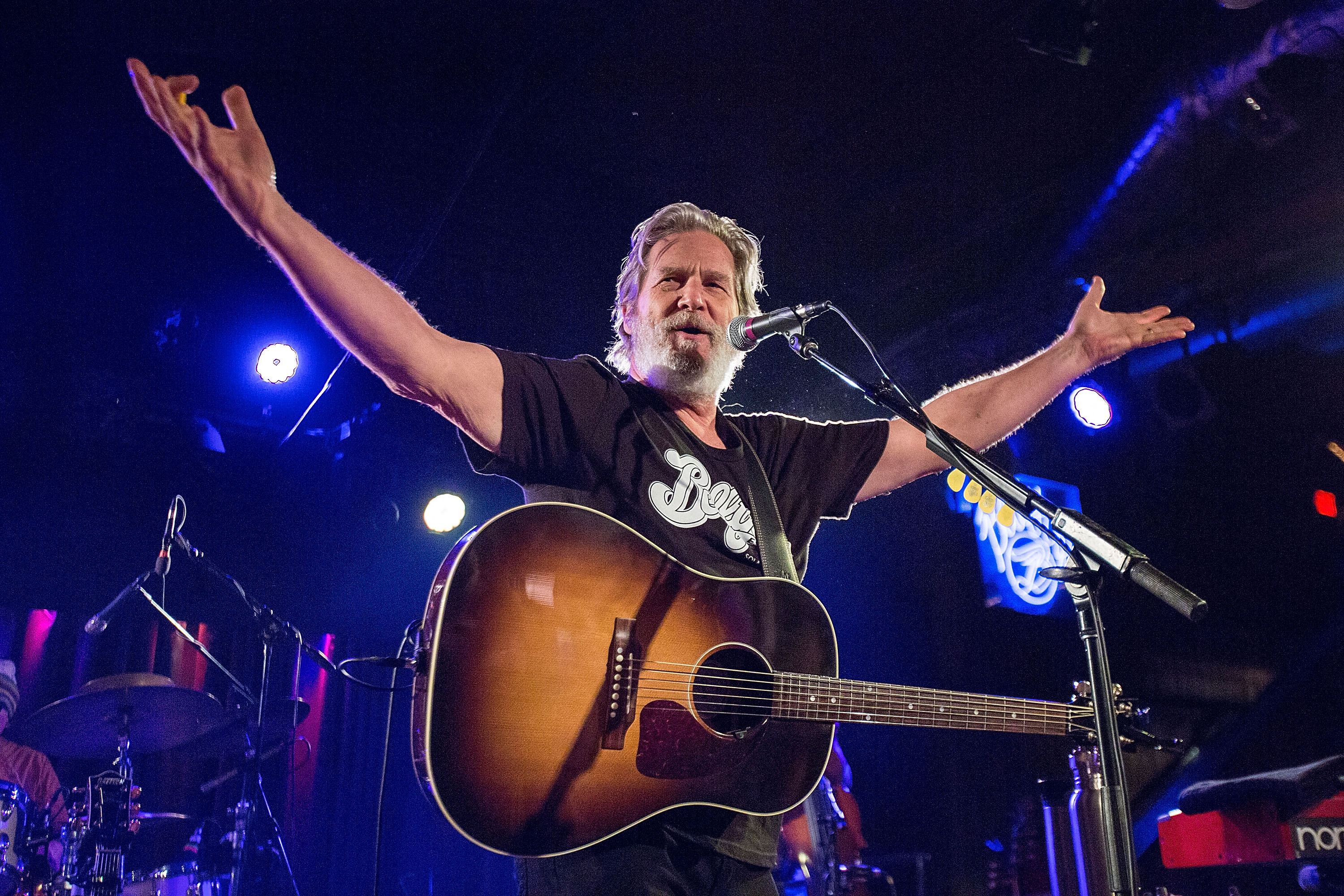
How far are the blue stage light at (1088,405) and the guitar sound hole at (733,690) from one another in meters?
8.21

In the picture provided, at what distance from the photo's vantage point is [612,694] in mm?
2318

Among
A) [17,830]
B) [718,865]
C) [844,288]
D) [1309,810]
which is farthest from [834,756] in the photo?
[17,830]

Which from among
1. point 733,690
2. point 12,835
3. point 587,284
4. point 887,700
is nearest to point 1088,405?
point 587,284

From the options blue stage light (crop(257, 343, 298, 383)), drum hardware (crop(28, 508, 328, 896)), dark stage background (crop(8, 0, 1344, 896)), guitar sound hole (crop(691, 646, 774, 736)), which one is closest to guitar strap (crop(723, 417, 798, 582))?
guitar sound hole (crop(691, 646, 774, 736))

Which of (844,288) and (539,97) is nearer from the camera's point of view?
(539,97)

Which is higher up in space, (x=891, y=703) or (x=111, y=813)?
(x=891, y=703)

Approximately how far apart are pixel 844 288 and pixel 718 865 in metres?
7.45

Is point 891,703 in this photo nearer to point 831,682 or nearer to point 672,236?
point 831,682

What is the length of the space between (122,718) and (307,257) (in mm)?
4919

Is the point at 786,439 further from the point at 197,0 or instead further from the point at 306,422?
the point at 306,422

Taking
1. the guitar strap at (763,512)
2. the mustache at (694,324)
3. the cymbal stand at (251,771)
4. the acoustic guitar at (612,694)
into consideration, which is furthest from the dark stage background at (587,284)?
the acoustic guitar at (612,694)

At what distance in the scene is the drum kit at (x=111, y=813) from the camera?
5.59 meters

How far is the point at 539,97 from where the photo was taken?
683cm

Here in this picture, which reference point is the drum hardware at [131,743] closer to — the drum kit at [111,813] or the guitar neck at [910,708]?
the drum kit at [111,813]
